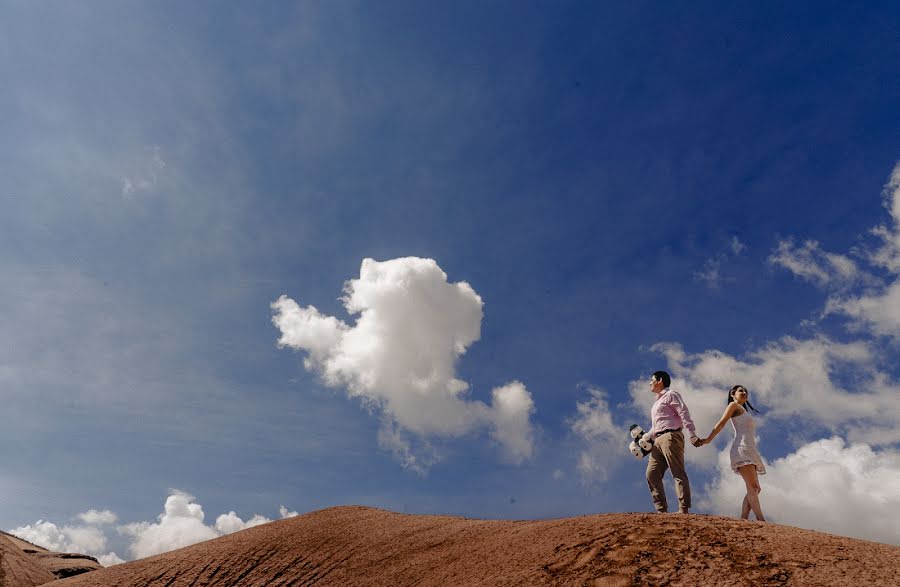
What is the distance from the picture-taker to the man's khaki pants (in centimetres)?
944

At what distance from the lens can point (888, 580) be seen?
638 centimetres

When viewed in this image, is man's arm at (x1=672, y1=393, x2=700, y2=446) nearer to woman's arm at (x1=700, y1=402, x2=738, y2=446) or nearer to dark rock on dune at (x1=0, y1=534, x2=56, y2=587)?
woman's arm at (x1=700, y1=402, x2=738, y2=446)

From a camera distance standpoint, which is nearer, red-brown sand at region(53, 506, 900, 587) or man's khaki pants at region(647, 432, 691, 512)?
red-brown sand at region(53, 506, 900, 587)

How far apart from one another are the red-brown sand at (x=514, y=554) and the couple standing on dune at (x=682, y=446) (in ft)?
3.67

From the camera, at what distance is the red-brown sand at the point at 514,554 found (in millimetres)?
6789

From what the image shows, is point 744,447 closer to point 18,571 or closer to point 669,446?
point 669,446

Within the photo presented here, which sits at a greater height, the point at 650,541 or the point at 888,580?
the point at 650,541

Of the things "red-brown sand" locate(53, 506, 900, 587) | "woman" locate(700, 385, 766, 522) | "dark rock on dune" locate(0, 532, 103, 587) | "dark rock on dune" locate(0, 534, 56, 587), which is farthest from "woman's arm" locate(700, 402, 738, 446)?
"dark rock on dune" locate(0, 532, 103, 587)

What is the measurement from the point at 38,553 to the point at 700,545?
35.9m

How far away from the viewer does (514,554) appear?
874 centimetres

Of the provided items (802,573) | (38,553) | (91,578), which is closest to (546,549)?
(802,573)

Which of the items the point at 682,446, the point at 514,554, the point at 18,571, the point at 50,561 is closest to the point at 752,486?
the point at 682,446

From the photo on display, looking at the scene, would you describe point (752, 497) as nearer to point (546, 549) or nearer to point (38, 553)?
point (546, 549)

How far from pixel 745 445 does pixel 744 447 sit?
0.04m
